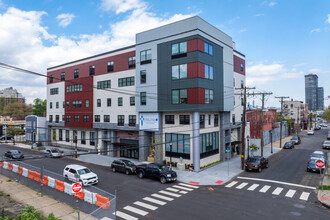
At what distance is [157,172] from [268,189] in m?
10.7

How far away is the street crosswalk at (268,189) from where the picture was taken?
17.6 meters

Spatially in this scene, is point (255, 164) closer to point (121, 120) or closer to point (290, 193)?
point (290, 193)

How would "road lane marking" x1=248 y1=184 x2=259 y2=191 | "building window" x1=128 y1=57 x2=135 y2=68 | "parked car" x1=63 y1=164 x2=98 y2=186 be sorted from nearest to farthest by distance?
"road lane marking" x1=248 y1=184 x2=259 y2=191 < "parked car" x1=63 y1=164 x2=98 y2=186 < "building window" x1=128 y1=57 x2=135 y2=68

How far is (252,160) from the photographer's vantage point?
26.7 m

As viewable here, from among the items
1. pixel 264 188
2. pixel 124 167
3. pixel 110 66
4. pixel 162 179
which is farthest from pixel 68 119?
pixel 264 188

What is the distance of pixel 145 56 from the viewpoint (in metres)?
30.5

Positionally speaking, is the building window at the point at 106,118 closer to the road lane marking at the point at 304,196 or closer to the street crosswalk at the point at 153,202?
the street crosswalk at the point at 153,202

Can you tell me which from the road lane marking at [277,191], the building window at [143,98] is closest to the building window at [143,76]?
the building window at [143,98]

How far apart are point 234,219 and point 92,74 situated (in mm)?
34966

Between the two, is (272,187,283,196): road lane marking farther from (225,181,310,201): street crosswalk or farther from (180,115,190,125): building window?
(180,115,190,125): building window

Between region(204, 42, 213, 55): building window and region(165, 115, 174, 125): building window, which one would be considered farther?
region(165, 115, 174, 125): building window

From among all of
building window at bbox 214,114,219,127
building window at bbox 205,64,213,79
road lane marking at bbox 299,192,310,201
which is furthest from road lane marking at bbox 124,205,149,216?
building window at bbox 214,114,219,127

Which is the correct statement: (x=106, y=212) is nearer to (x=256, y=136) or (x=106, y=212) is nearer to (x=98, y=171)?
(x=98, y=171)

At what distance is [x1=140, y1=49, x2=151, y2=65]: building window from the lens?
3008 centimetres
